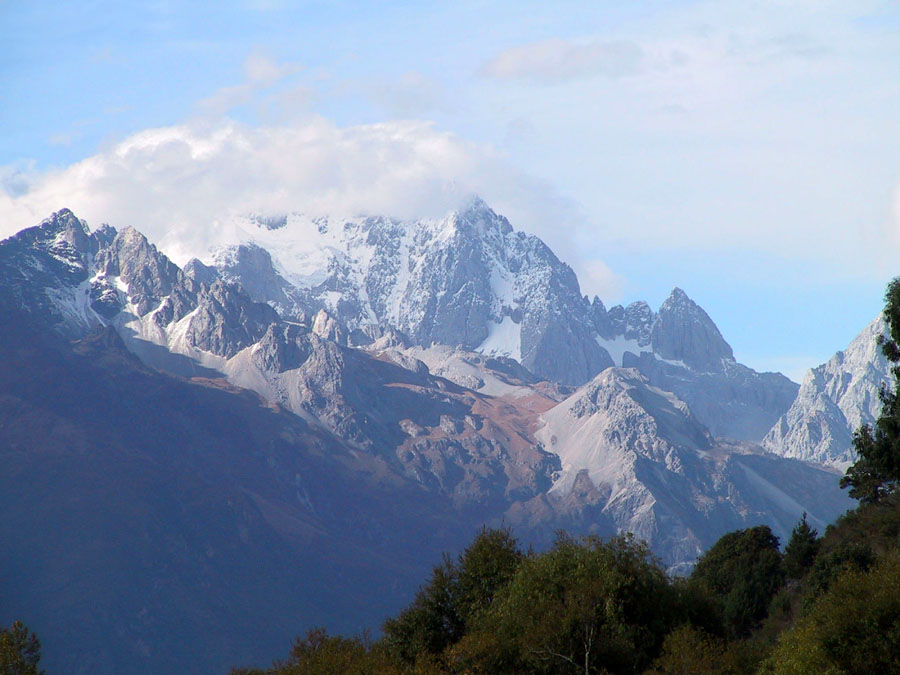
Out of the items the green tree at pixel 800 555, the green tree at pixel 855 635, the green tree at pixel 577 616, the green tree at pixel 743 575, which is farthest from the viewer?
the green tree at pixel 800 555

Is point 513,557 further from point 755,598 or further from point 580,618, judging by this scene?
point 755,598

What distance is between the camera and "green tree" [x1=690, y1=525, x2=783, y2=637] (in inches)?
5034

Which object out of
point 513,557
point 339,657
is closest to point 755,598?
point 513,557

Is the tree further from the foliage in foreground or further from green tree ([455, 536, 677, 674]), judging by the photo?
green tree ([455, 536, 677, 674])

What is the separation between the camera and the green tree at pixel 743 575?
12788 centimetres

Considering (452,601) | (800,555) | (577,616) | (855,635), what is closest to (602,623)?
(577,616)

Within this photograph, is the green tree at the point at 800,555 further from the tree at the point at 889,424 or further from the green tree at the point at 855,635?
the green tree at the point at 855,635

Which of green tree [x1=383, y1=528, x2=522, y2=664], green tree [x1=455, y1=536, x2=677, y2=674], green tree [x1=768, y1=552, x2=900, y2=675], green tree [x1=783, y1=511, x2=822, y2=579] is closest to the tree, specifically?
green tree [x1=768, y1=552, x2=900, y2=675]

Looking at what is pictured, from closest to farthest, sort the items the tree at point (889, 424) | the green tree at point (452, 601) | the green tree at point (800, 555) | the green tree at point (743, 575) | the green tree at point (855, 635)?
the green tree at point (855, 635) < the tree at point (889, 424) < the green tree at point (452, 601) < the green tree at point (743, 575) < the green tree at point (800, 555)

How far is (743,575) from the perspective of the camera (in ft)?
461

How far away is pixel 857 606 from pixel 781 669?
18.3 feet

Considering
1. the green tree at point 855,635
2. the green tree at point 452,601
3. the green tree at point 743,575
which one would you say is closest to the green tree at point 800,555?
the green tree at point 743,575

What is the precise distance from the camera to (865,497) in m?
128

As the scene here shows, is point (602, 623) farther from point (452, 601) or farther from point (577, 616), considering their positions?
point (452, 601)
